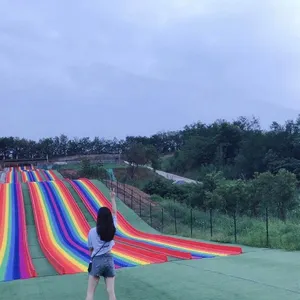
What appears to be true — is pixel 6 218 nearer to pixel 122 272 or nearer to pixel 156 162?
pixel 122 272

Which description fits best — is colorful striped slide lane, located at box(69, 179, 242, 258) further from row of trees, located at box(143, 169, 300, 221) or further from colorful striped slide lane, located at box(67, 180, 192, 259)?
row of trees, located at box(143, 169, 300, 221)

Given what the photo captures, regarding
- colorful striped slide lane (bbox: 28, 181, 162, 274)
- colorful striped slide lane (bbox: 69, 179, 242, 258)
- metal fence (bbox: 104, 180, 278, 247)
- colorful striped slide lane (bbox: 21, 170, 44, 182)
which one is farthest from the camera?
colorful striped slide lane (bbox: 21, 170, 44, 182)

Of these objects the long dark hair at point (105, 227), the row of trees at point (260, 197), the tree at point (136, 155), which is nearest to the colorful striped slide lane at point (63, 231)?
the long dark hair at point (105, 227)

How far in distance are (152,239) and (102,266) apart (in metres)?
11.0

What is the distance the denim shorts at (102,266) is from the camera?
186 inches

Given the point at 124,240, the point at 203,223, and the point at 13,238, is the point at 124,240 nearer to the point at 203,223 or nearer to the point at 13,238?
the point at 203,223

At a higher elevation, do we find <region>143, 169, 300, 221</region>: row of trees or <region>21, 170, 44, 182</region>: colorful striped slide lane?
<region>21, 170, 44, 182</region>: colorful striped slide lane

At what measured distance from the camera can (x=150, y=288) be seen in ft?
21.4

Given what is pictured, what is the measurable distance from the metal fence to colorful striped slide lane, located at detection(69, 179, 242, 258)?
1050 millimetres

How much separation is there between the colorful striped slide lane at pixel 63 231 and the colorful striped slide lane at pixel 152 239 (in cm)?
100

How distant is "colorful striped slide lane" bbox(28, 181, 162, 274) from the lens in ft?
33.8

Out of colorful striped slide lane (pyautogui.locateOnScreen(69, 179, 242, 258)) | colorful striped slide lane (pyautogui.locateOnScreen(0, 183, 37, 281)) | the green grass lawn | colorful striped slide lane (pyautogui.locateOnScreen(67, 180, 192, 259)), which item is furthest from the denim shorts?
colorful striped slide lane (pyautogui.locateOnScreen(69, 179, 242, 258))

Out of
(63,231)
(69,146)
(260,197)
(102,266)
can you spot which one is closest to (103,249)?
(102,266)

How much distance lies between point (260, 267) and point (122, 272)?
249 cm
